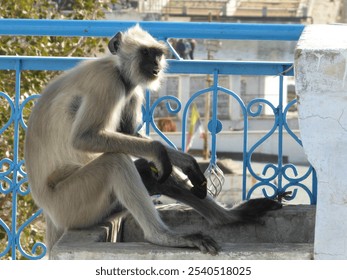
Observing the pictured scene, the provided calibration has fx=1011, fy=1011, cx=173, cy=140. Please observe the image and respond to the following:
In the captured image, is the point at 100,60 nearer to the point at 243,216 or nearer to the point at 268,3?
the point at 243,216

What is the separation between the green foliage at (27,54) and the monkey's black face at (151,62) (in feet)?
8.99

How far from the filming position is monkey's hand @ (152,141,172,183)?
3988 millimetres

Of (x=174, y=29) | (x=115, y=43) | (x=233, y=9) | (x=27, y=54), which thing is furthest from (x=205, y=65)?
(x=233, y=9)

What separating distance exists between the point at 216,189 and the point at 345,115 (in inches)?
66.4

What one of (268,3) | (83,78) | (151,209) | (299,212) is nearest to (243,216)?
(299,212)

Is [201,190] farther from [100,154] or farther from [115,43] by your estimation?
[115,43]

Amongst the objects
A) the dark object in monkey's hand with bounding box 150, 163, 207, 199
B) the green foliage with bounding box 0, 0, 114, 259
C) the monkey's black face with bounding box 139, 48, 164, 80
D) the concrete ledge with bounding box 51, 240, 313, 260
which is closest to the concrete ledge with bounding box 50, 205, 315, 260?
the concrete ledge with bounding box 51, 240, 313, 260

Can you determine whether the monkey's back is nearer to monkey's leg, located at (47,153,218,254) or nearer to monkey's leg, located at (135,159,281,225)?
monkey's leg, located at (47,153,218,254)

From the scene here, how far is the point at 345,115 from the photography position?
2887mm

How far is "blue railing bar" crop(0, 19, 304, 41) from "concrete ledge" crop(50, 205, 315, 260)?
0.77 meters

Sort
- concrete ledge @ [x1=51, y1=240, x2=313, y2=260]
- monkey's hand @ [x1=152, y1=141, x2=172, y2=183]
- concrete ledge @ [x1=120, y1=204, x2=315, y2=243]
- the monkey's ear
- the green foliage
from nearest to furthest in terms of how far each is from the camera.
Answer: concrete ledge @ [x1=51, y1=240, x2=313, y2=260] < monkey's hand @ [x1=152, y1=141, x2=172, y2=183] < concrete ledge @ [x1=120, y1=204, x2=315, y2=243] < the monkey's ear < the green foliage

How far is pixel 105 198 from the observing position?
13.2ft

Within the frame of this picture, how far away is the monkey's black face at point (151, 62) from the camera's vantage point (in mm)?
4359

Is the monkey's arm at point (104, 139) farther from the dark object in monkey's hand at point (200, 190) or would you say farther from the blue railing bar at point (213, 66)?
the blue railing bar at point (213, 66)
